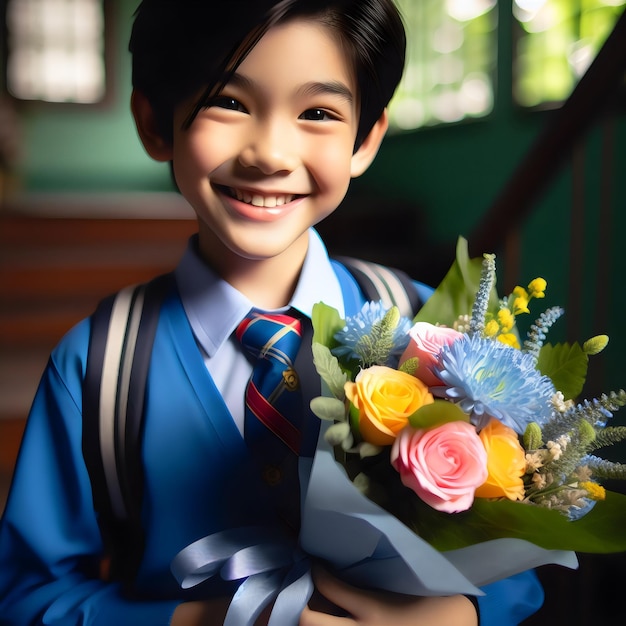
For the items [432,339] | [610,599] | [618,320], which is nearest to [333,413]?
[432,339]

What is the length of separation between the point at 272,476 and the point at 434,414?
0.78 feet

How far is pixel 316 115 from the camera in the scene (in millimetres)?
703

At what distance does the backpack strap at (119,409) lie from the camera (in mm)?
752

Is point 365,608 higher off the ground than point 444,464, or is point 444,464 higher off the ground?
point 444,464

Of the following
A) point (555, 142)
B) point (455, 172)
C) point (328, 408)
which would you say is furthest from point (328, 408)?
point (455, 172)

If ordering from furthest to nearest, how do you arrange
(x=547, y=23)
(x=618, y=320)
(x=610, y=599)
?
1. (x=547, y=23)
2. (x=618, y=320)
3. (x=610, y=599)

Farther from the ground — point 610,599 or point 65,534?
point 65,534

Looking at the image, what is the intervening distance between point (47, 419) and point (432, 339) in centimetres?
42

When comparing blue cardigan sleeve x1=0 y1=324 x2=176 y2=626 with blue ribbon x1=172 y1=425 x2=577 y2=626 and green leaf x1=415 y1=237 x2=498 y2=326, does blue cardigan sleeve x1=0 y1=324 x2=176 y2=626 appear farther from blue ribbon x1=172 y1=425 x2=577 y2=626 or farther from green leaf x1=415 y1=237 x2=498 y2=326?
green leaf x1=415 y1=237 x2=498 y2=326

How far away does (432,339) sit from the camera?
63 centimetres

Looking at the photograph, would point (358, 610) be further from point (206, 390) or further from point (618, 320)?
point (618, 320)

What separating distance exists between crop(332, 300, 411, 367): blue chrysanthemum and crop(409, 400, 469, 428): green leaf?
0.33 feet

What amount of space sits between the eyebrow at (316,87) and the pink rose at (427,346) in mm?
236

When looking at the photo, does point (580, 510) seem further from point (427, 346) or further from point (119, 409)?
point (119, 409)
